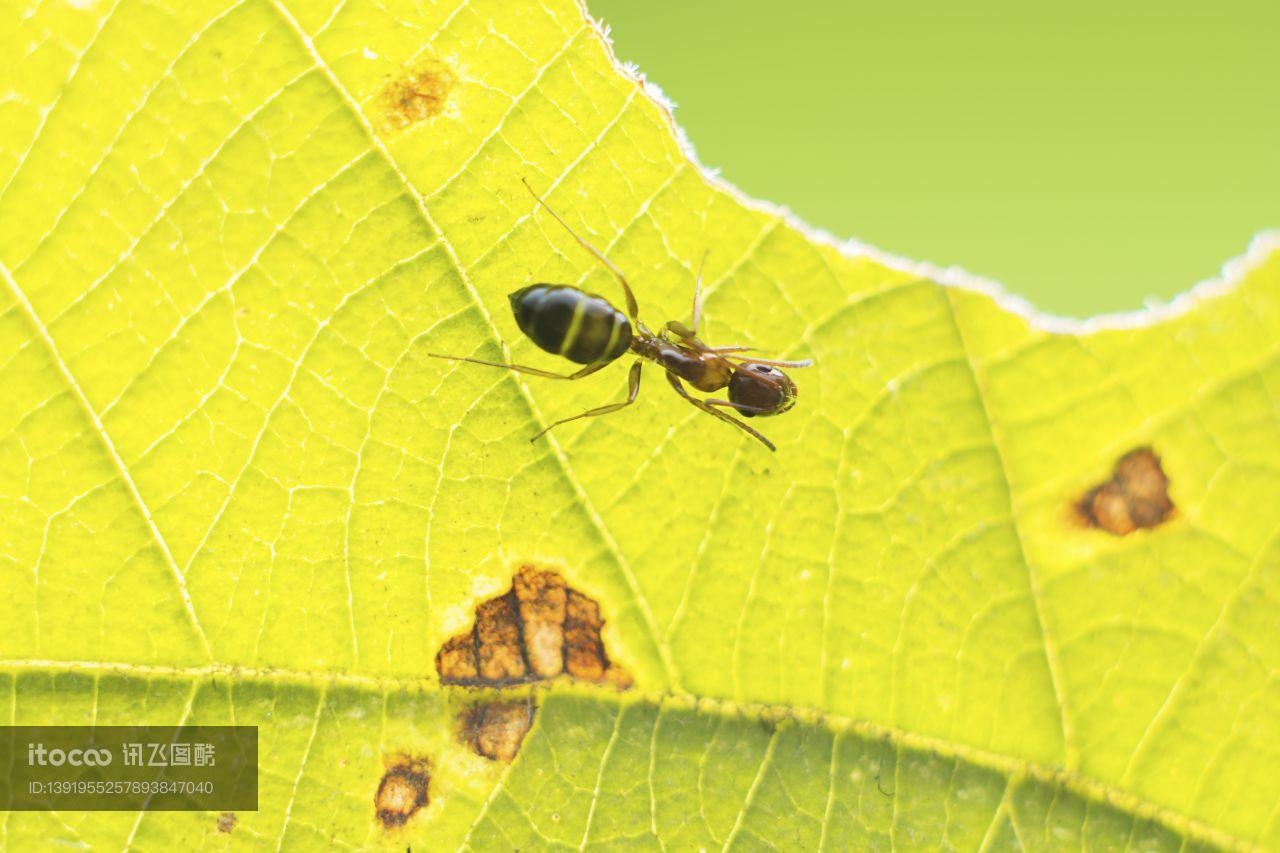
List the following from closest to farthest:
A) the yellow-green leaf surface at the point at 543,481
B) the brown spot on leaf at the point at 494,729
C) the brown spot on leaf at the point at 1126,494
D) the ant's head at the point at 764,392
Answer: the yellow-green leaf surface at the point at 543,481
the brown spot on leaf at the point at 494,729
the brown spot on leaf at the point at 1126,494
the ant's head at the point at 764,392

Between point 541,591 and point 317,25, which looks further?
point 541,591

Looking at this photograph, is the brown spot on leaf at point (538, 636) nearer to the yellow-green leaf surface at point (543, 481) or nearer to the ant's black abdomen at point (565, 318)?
the yellow-green leaf surface at point (543, 481)

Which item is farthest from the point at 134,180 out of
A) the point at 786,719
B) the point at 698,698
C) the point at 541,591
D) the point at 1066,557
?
the point at 1066,557

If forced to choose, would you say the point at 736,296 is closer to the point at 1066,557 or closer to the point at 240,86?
the point at 1066,557

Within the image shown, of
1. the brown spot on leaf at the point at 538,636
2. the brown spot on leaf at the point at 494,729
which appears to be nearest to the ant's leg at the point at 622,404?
the brown spot on leaf at the point at 538,636

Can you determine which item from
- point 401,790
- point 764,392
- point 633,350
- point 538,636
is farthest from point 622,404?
point 401,790

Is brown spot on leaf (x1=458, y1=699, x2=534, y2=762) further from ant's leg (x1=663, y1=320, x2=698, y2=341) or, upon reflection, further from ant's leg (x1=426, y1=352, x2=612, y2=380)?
ant's leg (x1=663, y1=320, x2=698, y2=341)
